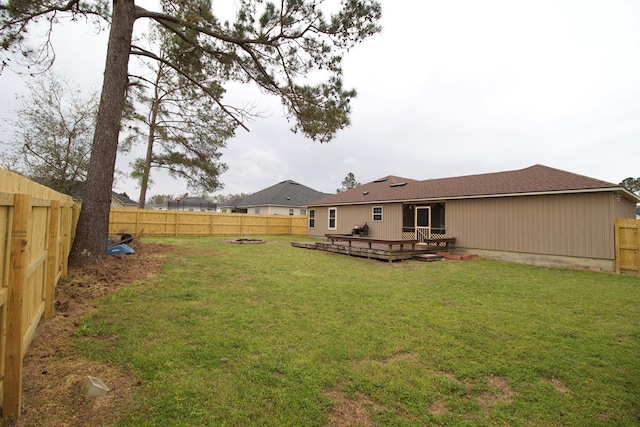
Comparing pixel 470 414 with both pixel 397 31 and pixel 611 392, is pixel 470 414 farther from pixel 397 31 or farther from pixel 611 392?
pixel 397 31

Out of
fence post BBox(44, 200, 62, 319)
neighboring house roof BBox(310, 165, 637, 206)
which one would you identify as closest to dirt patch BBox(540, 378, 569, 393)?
fence post BBox(44, 200, 62, 319)

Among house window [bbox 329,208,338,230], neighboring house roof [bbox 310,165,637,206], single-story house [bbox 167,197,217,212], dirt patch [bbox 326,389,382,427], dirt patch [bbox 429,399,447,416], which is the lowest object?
dirt patch [bbox 429,399,447,416]

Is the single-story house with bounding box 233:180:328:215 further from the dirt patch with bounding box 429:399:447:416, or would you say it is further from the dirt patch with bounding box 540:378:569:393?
the dirt patch with bounding box 429:399:447:416

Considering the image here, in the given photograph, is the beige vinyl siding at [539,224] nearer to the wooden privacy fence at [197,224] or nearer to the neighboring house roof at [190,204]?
the wooden privacy fence at [197,224]

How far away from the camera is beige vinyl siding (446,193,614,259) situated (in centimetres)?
940

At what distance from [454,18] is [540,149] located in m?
15.2

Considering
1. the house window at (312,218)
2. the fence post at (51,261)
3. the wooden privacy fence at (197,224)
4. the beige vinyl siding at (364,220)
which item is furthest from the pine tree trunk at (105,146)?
the house window at (312,218)

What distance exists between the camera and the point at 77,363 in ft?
8.73

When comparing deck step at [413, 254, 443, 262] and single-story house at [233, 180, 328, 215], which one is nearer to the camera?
deck step at [413, 254, 443, 262]

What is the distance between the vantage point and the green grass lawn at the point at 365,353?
2.22 metres

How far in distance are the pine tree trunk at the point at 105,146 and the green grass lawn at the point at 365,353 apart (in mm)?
1838

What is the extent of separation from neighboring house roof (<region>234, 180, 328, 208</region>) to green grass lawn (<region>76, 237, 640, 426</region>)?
2444 centimetres

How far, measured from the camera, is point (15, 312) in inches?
71.7

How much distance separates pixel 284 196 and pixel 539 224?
23640mm
